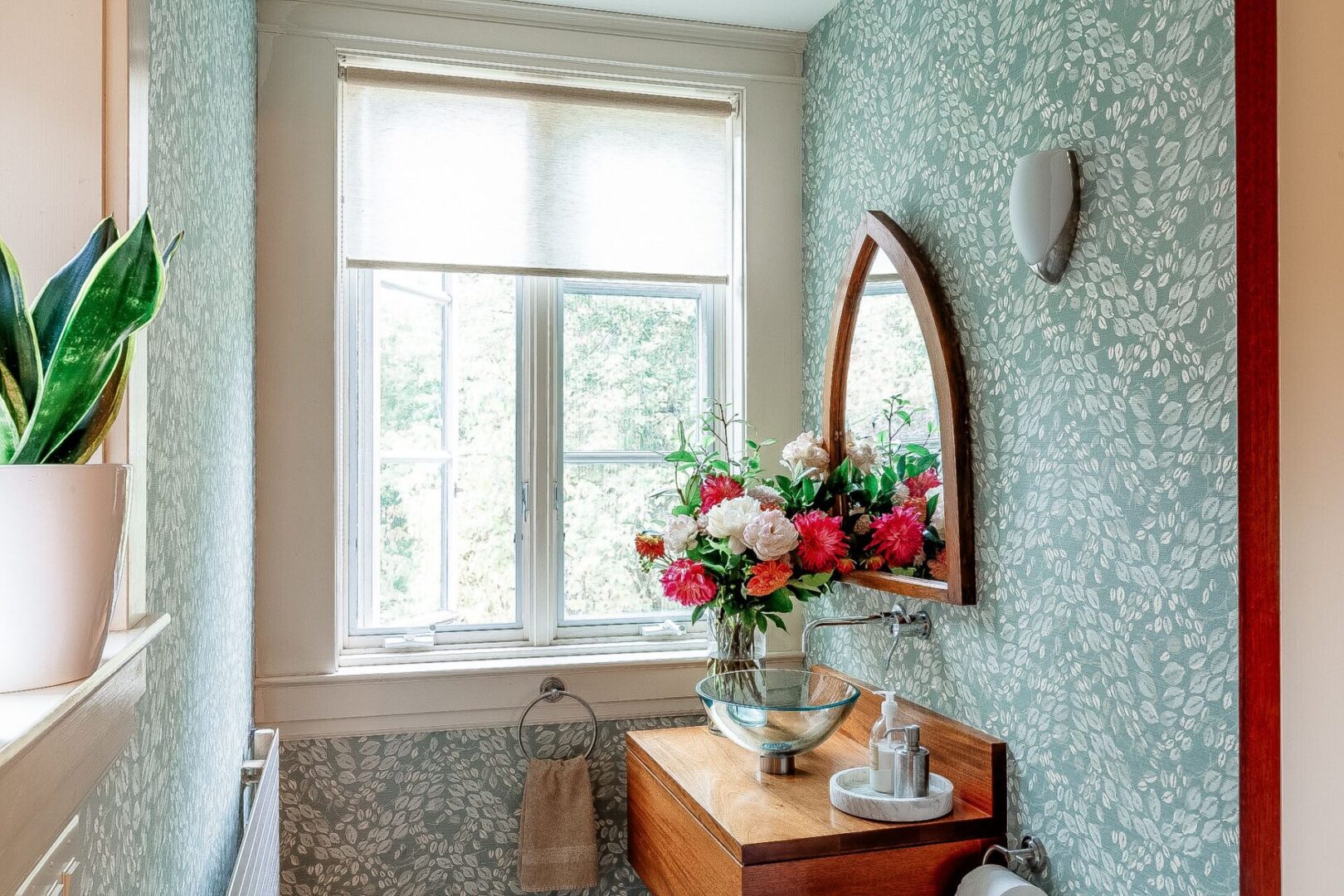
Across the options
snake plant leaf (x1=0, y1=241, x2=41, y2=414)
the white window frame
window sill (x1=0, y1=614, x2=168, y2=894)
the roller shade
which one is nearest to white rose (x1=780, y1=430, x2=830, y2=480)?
the white window frame

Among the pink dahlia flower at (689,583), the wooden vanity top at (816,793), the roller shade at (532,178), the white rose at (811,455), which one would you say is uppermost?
the roller shade at (532,178)

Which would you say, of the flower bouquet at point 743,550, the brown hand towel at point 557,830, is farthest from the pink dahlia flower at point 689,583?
the brown hand towel at point 557,830

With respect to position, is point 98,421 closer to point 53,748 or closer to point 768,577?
point 53,748

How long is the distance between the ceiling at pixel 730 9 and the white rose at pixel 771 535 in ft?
4.03

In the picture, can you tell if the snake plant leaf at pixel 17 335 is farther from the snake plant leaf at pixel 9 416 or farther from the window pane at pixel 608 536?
the window pane at pixel 608 536

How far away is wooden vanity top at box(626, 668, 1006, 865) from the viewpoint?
4.84 ft

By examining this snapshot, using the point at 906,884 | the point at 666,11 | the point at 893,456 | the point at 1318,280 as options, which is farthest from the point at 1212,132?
the point at 666,11

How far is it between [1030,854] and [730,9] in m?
1.89

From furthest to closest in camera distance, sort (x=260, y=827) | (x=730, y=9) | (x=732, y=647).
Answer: (x=730, y=9), (x=732, y=647), (x=260, y=827)

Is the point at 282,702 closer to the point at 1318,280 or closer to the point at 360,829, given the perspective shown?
the point at 360,829

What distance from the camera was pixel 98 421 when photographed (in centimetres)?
72

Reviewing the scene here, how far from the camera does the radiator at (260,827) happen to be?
1286 mm

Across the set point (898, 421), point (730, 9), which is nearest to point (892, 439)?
point (898, 421)

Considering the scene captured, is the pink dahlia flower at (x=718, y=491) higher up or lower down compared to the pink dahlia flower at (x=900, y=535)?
higher up
